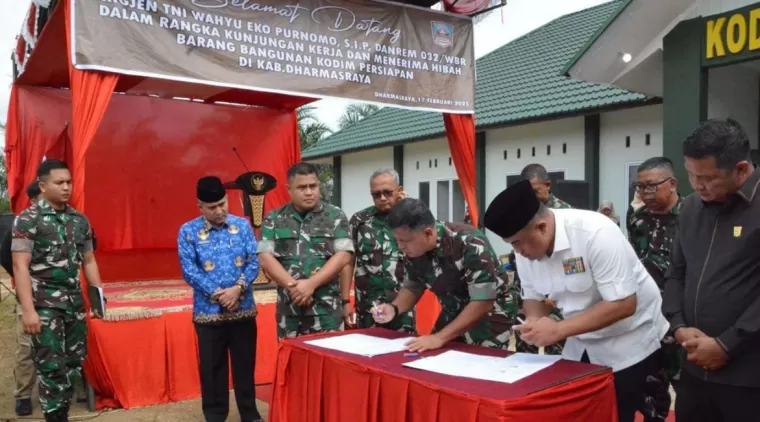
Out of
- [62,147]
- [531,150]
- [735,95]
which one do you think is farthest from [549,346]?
[531,150]

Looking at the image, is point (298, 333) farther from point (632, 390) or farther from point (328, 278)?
point (632, 390)

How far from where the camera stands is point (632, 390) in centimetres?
213

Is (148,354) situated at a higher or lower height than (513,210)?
lower

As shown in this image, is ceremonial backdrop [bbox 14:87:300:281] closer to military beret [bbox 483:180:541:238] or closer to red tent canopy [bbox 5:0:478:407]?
red tent canopy [bbox 5:0:478:407]

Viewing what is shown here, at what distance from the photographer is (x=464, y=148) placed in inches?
227

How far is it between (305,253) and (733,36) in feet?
13.1

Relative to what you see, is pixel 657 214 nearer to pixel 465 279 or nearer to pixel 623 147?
pixel 465 279

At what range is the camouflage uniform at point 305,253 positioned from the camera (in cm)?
346

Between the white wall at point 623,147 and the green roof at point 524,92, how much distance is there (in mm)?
331

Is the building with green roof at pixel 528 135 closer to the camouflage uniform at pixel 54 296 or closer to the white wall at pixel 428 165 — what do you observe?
the white wall at pixel 428 165

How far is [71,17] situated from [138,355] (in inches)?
90.2

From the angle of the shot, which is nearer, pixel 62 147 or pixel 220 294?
pixel 220 294

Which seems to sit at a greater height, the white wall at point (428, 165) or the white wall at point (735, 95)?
the white wall at point (735, 95)

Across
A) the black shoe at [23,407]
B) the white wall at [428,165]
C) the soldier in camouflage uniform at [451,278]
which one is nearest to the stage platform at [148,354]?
the black shoe at [23,407]
